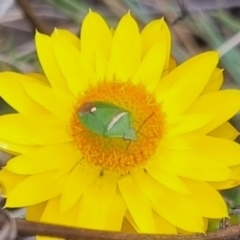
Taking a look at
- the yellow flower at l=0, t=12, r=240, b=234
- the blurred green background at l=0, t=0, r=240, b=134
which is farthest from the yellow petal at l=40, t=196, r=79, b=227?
the blurred green background at l=0, t=0, r=240, b=134

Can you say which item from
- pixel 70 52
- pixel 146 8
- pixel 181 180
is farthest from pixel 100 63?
pixel 146 8

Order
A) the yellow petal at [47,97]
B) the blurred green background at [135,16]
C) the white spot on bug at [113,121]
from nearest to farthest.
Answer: the white spot on bug at [113,121] → the yellow petal at [47,97] → the blurred green background at [135,16]

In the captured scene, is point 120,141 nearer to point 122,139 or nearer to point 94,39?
point 122,139

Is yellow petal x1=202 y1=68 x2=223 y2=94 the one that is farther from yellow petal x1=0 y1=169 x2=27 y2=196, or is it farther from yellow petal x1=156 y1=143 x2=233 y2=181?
yellow petal x1=0 y1=169 x2=27 y2=196

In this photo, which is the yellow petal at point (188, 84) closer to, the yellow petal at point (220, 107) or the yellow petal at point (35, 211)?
the yellow petal at point (220, 107)

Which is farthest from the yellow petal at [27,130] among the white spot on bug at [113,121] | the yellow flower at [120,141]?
the white spot on bug at [113,121]

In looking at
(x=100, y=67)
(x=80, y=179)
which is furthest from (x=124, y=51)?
(x=80, y=179)
